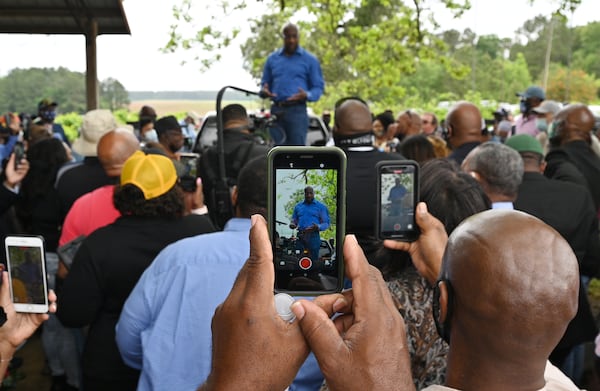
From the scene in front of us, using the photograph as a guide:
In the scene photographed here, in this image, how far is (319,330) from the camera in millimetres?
1174

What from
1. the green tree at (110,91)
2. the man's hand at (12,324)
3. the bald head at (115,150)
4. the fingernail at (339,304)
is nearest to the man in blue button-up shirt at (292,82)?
the bald head at (115,150)

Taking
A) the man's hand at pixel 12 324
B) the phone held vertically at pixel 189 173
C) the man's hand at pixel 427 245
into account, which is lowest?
the man's hand at pixel 12 324

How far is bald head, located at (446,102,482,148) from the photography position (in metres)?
5.43

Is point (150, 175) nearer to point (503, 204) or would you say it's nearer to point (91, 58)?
point (503, 204)

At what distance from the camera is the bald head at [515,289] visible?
146 centimetres

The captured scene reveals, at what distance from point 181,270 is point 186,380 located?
1.32 feet

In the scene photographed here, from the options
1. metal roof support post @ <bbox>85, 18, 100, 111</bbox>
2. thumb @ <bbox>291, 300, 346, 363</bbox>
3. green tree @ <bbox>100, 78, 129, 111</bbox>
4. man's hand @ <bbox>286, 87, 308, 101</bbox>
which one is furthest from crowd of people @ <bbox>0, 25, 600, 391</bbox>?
green tree @ <bbox>100, 78, 129, 111</bbox>

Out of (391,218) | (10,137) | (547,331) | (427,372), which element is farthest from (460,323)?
(10,137)

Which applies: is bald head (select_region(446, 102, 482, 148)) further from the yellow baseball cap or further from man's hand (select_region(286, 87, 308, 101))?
the yellow baseball cap

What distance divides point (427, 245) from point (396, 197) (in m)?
0.29

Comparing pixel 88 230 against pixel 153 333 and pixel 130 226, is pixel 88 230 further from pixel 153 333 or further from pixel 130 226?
pixel 153 333

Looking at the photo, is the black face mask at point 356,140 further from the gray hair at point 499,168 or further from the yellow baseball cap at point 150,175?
Result: the yellow baseball cap at point 150,175

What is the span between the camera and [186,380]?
2439 mm

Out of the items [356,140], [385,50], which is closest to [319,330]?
[356,140]
